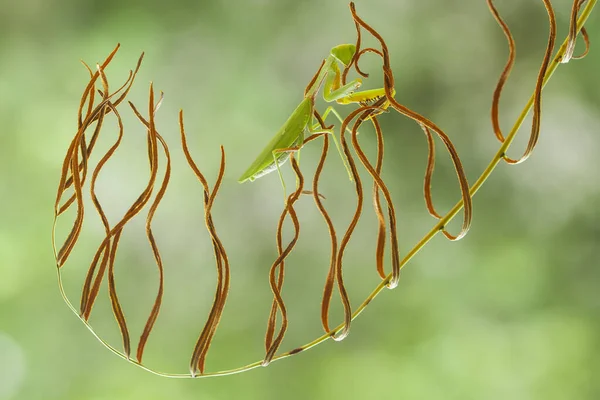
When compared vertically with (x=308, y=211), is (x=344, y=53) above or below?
above

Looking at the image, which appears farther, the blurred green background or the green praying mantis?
the blurred green background

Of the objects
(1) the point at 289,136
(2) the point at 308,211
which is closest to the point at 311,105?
(1) the point at 289,136

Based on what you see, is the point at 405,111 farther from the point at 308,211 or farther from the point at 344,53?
the point at 308,211

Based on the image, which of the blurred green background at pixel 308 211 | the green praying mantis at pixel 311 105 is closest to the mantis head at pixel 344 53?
the green praying mantis at pixel 311 105

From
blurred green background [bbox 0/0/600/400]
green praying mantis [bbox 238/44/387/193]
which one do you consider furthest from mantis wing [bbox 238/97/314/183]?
blurred green background [bbox 0/0/600/400]

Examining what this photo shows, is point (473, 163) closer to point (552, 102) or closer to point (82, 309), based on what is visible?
point (552, 102)

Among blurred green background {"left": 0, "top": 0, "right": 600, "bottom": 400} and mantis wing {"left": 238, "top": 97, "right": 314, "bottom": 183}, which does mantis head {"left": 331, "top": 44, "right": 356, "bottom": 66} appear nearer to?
mantis wing {"left": 238, "top": 97, "right": 314, "bottom": 183}

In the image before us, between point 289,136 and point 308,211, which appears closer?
point 289,136
